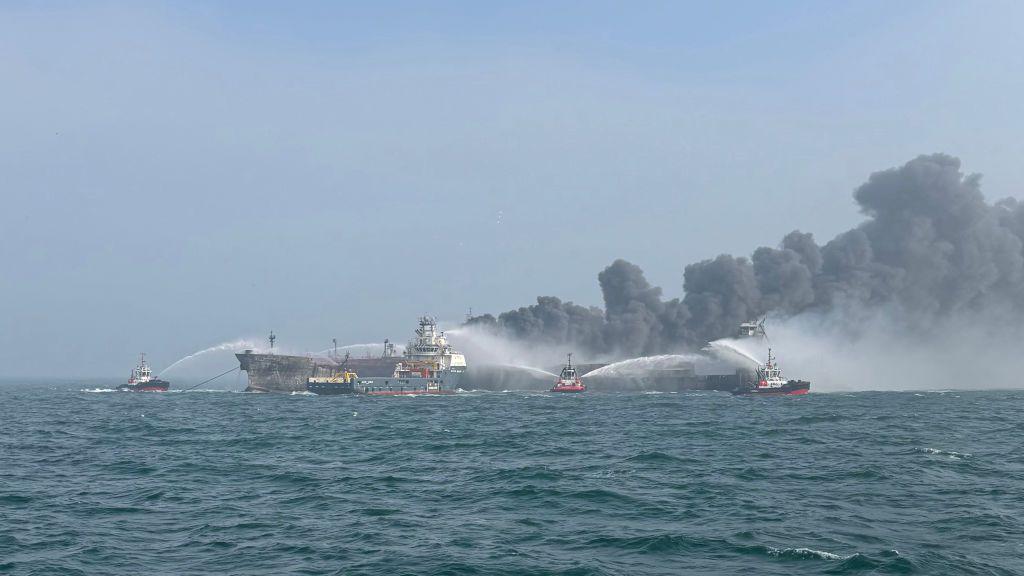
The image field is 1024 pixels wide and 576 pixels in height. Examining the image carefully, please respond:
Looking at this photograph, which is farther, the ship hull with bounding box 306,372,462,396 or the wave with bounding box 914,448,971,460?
the ship hull with bounding box 306,372,462,396

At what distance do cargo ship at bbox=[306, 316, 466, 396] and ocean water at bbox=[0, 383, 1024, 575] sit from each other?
69.6m

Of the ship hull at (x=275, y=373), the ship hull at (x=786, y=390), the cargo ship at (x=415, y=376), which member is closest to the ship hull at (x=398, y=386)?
the cargo ship at (x=415, y=376)

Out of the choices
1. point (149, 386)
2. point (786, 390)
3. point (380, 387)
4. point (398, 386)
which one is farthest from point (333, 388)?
point (786, 390)

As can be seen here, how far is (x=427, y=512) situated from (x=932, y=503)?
65.2 feet

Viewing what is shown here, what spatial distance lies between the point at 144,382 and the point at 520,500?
142598mm

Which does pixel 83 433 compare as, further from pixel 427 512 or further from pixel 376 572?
pixel 376 572

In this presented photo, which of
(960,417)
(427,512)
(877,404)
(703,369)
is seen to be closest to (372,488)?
(427,512)

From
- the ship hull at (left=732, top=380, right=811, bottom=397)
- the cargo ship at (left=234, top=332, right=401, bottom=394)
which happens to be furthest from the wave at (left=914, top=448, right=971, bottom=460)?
the cargo ship at (left=234, top=332, right=401, bottom=394)

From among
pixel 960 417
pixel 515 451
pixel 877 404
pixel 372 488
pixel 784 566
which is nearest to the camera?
pixel 784 566

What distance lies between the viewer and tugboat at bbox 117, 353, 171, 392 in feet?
519

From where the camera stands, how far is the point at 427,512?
32.7 metres

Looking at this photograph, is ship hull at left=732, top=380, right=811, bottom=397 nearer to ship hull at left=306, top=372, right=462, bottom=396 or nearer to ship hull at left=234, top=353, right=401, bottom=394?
ship hull at left=306, top=372, right=462, bottom=396

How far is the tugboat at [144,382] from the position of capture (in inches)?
6225

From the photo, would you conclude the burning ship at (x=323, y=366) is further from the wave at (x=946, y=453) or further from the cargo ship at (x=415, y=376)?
the wave at (x=946, y=453)
